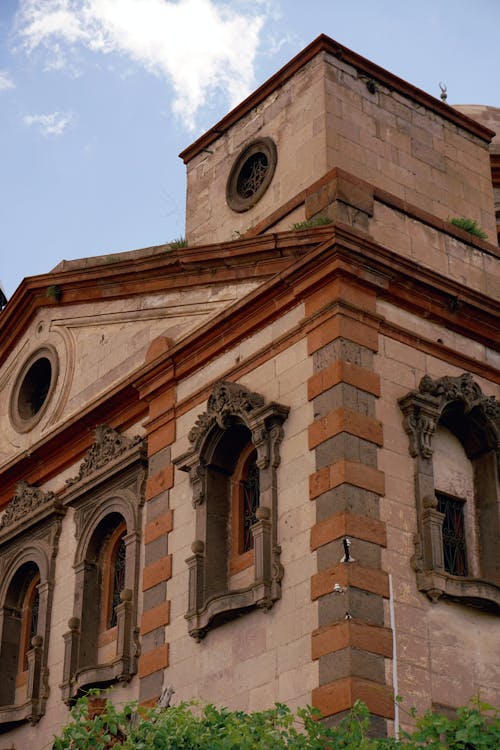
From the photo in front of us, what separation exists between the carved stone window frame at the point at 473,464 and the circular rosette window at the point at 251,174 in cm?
580

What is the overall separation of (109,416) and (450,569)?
7.51 m

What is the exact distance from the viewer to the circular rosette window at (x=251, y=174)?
2616cm

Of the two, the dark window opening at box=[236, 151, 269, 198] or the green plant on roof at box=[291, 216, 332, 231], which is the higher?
the dark window opening at box=[236, 151, 269, 198]

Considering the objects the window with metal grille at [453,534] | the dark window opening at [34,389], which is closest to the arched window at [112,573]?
the dark window opening at [34,389]

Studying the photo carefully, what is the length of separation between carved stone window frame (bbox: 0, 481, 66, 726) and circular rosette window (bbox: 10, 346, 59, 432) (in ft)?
5.04

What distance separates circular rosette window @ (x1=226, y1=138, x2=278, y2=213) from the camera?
85.8 ft

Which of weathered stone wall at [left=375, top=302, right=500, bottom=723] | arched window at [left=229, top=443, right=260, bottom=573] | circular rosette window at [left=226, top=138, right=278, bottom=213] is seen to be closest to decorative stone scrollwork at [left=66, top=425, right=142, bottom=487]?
arched window at [left=229, top=443, right=260, bottom=573]

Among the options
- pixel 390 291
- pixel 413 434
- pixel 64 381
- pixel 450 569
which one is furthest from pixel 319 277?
pixel 64 381

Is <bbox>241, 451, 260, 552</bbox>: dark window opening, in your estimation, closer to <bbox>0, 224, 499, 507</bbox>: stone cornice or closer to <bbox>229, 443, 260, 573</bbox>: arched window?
<bbox>229, 443, 260, 573</bbox>: arched window

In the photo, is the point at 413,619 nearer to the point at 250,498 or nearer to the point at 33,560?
the point at 250,498

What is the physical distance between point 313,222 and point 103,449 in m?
5.85

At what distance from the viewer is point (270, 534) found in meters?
21.2

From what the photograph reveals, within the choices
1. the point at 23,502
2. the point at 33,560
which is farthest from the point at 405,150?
the point at 33,560

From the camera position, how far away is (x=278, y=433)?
858 inches
